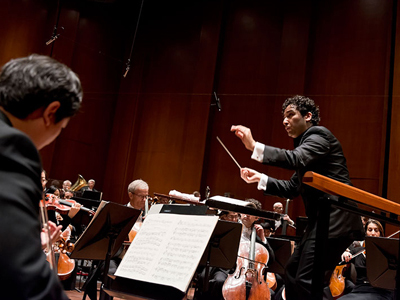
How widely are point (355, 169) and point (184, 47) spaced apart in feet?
16.8

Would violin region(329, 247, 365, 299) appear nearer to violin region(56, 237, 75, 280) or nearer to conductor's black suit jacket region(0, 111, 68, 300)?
violin region(56, 237, 75, 280)

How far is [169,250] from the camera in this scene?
204cm

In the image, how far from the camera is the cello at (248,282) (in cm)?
382

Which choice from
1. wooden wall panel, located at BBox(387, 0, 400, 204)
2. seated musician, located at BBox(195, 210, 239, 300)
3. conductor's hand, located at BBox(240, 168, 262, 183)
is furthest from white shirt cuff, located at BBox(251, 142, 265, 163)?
wooden wall panel, located at BBox(387, 0, 400, 204)

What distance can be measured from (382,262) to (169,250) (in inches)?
79.7

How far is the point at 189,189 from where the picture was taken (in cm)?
986

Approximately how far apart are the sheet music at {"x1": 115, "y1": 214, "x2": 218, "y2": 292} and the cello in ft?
6.15

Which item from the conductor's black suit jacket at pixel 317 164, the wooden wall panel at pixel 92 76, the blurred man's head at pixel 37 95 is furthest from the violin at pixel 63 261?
the wooden wall panel at pixel 92 76

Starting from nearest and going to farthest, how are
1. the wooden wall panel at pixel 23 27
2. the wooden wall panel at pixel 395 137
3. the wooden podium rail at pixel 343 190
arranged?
the wooden podium rail at pixel 343 190, the wooden wall panel at pixel 395 137, the wooden wall panel at pixel 23 27

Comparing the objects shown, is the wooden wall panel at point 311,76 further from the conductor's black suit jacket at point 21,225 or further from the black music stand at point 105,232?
the conductor's black suit jacket at point 21,225

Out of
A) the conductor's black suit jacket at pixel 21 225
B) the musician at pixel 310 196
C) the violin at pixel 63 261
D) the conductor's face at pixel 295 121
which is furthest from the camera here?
the violin at pixel 63 261

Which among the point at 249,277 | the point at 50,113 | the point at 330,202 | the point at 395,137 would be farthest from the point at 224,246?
the point at 395,137

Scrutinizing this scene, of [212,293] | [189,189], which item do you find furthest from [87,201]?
[189,189]

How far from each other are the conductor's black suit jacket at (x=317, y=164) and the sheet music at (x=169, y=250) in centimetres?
62
